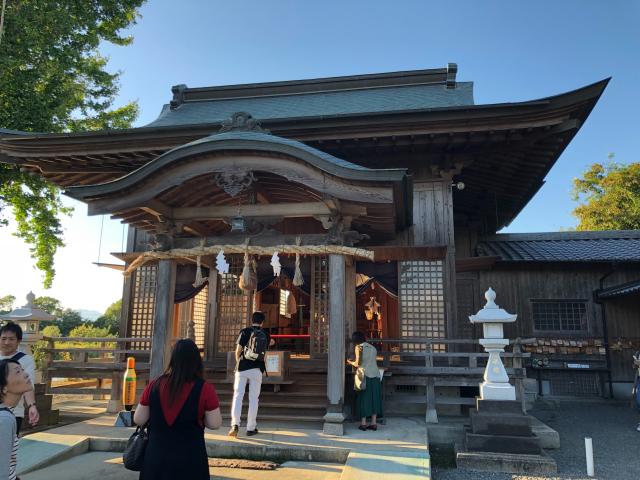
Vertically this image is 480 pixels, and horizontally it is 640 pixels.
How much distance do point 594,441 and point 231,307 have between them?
25.0 ft

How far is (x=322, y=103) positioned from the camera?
43.4 feet

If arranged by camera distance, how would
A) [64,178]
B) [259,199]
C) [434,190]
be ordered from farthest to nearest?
1. [64,178]
2. [434,190]
3. [259,199]

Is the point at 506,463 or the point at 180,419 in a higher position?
the point at 180,419

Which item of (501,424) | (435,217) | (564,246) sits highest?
(564,246)

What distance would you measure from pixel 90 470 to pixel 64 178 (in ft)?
26.7

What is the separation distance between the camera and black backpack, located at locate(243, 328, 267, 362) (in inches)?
253

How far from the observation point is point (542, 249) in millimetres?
14242

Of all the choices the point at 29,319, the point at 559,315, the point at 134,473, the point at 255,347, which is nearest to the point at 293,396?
the point at 255,347

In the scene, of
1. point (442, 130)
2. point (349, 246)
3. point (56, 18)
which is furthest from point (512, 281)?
point (56, 18)

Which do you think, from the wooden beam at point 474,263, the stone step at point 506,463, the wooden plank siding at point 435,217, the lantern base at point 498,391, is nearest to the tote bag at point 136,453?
the stone step at point 506,463

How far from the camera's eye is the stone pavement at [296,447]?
17.3 ft

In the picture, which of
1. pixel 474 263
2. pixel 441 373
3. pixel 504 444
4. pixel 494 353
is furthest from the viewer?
pixel 474 263

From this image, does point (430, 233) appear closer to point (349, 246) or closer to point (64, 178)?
point (349, 246)

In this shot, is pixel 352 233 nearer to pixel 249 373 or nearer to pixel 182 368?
pixel 249 373
